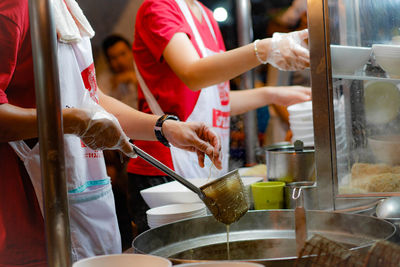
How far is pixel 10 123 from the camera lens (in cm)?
89

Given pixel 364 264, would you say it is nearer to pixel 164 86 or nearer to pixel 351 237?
pixel 351 237

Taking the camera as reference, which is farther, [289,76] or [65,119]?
[289,76]

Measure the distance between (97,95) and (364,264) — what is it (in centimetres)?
84

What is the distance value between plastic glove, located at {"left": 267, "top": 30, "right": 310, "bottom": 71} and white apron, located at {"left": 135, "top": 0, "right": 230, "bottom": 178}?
1.18 feet

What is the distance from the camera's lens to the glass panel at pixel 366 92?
1.25m

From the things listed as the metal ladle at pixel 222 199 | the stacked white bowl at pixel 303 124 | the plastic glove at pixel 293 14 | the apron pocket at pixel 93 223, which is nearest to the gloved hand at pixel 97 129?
the metal ladle at pixel 222 199

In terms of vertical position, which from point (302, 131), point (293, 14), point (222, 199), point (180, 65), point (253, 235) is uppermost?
point (293, 14)

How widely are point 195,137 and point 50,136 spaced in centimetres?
71

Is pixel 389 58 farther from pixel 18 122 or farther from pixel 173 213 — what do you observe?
pixel 18 122

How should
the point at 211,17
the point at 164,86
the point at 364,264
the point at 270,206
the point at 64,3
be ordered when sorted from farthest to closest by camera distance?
the point at 211,17, the point at 164,86, the point at 270,206, the point at 64,3, the point at 364,264

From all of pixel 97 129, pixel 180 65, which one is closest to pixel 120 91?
pixel 180 65

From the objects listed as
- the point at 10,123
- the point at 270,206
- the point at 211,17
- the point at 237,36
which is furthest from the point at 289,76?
the point at 10,123

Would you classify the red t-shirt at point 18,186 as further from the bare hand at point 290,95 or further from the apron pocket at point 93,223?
the bare hand at point 290,95

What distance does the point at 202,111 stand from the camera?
192cm
